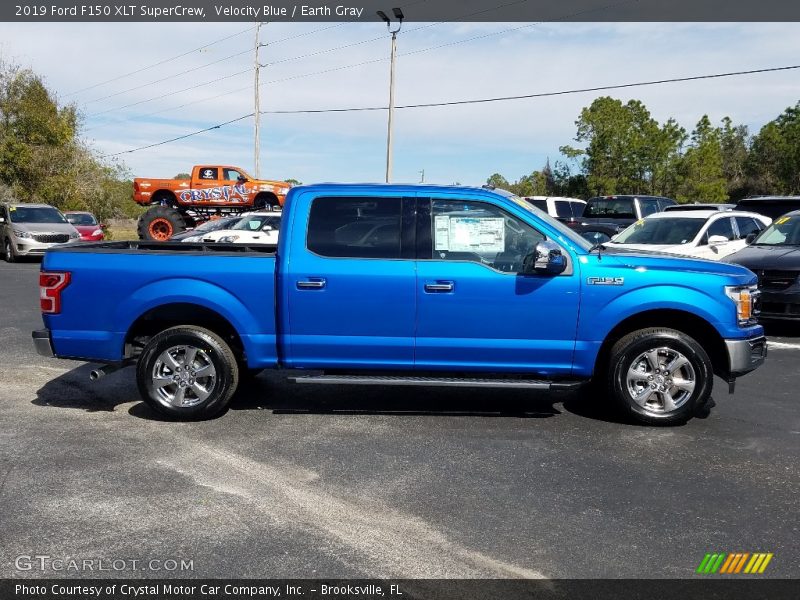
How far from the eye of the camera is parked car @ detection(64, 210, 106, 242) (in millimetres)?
22991

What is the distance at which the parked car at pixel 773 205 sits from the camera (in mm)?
15953

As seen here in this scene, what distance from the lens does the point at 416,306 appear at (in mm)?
5648

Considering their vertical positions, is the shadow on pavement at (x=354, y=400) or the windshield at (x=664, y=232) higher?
the windshield at (x=664, y=232)

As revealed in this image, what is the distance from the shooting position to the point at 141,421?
19.1 feet

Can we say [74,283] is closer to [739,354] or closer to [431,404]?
[431,404]

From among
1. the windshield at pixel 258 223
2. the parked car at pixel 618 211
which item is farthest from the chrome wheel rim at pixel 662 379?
the windshield at pixel 258 223

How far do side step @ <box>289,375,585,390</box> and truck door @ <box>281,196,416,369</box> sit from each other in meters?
0.15

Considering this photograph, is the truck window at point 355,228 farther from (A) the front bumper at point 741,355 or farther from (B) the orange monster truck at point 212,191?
(B) the orange monster truck at point 212,191

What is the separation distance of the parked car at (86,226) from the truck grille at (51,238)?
912mm

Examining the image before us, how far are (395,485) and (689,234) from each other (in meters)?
9.67

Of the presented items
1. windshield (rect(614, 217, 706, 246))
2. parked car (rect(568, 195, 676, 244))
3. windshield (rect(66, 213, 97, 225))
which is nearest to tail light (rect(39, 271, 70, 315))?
windshield (rect(614, 217, 706, 246))

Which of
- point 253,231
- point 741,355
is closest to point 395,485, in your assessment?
point 741,355

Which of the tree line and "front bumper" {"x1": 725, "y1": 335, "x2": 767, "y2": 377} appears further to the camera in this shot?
the tree line

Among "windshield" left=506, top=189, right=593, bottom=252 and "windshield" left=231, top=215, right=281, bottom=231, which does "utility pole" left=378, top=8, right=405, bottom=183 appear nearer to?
"windshield" left=231, top=215, right=281, bottom=231
